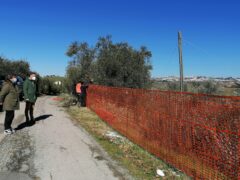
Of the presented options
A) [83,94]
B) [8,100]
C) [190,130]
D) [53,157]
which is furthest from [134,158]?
[83,94]

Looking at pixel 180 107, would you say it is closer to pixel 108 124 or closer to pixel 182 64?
pixel 108 124

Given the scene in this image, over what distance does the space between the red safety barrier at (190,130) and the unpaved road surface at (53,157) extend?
111cm

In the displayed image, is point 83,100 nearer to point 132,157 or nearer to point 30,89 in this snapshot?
point 30,89

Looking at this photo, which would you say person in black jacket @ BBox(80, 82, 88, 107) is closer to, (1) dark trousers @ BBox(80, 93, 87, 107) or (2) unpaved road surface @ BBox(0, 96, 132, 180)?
(1) dark trousers @ BBox(80, 93, 87, 107)

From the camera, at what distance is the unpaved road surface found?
14.8ft

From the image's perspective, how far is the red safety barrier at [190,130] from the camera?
3.75 meters

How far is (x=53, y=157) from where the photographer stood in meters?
5.45

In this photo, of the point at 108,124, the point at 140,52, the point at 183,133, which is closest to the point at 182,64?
the point at 140,52

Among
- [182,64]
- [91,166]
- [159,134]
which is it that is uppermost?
[182,64]

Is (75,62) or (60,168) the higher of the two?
(75,62)

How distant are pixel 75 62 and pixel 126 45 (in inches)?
314

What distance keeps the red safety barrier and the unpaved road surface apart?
1107mm

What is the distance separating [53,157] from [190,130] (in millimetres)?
Result: 2945

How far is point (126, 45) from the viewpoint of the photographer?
18797mm
